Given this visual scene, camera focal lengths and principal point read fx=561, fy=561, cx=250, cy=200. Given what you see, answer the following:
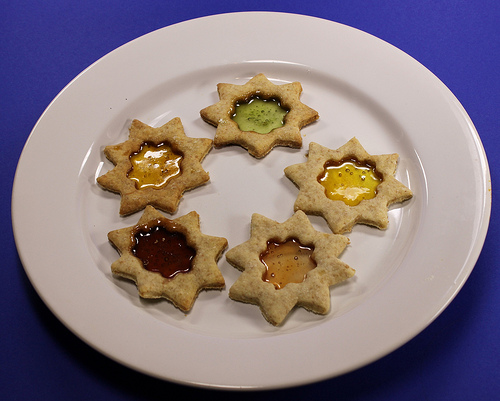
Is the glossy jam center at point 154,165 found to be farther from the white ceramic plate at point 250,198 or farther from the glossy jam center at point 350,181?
the glossy jam center at point 350,181

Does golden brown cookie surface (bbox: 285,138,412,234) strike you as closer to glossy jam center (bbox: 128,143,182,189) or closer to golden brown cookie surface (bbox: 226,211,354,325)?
golden brown cookie surface (bbox: 226,211,354,325)

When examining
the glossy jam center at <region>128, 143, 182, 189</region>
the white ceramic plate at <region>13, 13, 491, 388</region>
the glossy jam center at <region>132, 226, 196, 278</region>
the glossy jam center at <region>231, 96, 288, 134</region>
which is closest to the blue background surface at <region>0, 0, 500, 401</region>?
the white ceramic plate at <region>13, 13, 491, 388</region>

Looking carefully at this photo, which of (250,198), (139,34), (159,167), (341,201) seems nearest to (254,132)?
(250,198)

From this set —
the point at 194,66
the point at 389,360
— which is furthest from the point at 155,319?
the point at 194,66

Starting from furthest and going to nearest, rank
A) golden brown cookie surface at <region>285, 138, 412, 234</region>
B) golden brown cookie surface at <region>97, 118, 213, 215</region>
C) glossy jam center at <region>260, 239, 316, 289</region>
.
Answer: golden brown cookie surface at <region>97, 118, 213, 215</region>, golden brown cookie surface at <region>285, 138, 412, 234</region>, glossy jam center at <region>260, 239, 316, 289</region>

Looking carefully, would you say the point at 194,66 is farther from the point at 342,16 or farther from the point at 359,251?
the point at 359,251

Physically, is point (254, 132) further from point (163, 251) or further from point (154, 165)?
point (163, 251)

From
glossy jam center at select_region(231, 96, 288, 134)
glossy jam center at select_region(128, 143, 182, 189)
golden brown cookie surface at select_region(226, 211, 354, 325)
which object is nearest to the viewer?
golden brown cookie surface at select_region(226, 211, 354, 325)
